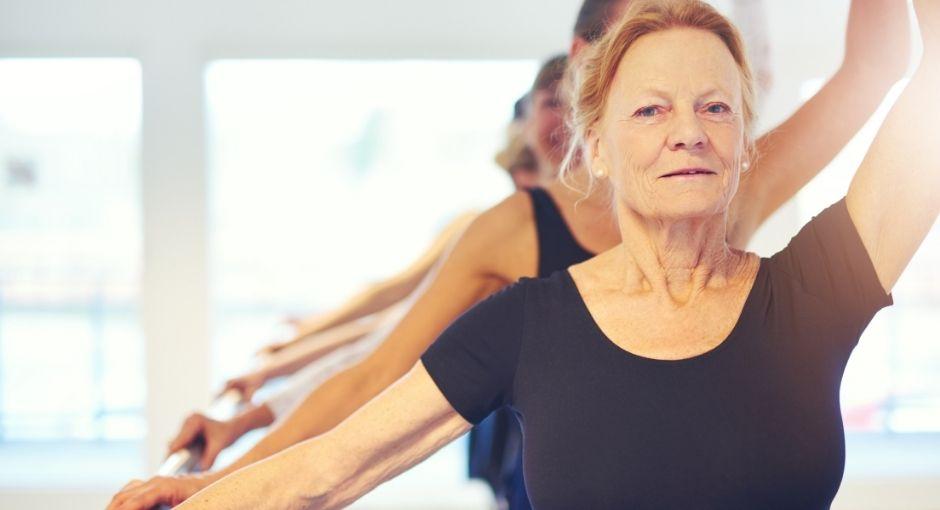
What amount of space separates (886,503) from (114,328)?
521 cm

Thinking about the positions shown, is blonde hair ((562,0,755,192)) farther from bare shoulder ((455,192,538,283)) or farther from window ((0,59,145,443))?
window ((0,59,145,443))

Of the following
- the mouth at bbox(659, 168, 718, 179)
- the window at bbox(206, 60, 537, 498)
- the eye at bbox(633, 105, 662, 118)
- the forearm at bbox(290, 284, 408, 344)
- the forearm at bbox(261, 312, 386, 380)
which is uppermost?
the window at bbox(206, 60, 537, 498)

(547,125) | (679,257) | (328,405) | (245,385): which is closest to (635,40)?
(679,257)

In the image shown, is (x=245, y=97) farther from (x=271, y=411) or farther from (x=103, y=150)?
(x=271, y=411)

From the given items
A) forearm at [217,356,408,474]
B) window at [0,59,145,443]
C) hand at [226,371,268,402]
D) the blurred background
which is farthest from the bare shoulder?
window at [0,59,145,443]

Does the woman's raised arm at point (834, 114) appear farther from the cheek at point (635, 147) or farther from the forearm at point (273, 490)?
the forearm at point (273, 490)

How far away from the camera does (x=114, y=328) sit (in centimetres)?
805

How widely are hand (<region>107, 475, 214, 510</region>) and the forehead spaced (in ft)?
2.71

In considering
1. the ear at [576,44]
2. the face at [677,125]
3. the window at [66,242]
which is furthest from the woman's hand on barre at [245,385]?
the window at [66,242]

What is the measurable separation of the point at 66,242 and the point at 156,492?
7.19 meters

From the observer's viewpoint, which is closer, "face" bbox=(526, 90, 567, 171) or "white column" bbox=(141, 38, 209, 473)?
"face" bbox=(526, 90, 567, 171)

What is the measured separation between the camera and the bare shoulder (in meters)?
1.86

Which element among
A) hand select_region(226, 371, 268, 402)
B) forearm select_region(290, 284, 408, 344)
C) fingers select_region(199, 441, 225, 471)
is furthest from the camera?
forearm select_region(290, 284, 408, 344)

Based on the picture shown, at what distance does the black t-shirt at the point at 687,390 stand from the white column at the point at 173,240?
553 cm
